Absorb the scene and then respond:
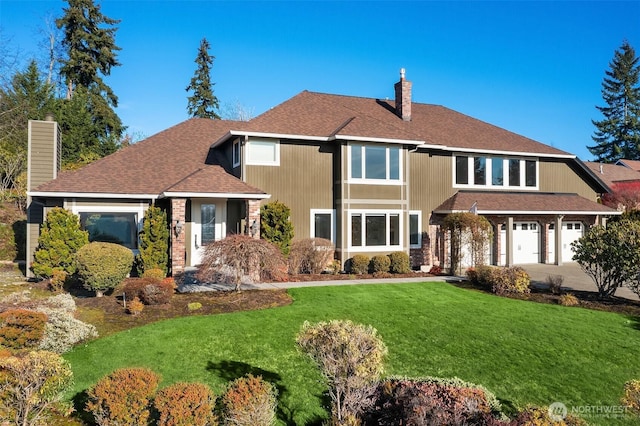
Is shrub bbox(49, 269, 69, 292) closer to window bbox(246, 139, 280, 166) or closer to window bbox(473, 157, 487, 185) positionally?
window bbox(246, 139, 280, 166)

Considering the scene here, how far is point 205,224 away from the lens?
16.6m

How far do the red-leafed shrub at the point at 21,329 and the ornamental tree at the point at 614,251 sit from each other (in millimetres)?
14432

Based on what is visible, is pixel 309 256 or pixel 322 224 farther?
pixel 322 224

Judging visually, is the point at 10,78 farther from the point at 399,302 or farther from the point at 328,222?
the point at 399,302

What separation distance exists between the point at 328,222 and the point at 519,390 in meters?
11.8

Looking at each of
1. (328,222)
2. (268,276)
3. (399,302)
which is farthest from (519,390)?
(328,222)

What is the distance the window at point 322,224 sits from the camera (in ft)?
57.7

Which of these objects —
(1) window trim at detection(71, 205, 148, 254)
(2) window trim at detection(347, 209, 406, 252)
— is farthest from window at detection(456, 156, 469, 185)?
(1) window trim at detection(71, 205, 148, 254)

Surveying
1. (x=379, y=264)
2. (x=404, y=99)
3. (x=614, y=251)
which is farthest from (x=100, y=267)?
(x=404, y=99)

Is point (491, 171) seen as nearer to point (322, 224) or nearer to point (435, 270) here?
point (435, 270)

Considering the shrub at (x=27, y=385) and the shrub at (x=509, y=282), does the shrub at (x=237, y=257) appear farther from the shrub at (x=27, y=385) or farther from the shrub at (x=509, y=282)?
the shrub at (x=509, y=282)

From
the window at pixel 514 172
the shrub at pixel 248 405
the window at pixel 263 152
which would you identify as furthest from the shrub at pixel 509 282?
the shrub at pixel 248 405

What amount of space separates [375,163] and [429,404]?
14.2m

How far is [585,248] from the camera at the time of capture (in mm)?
13273
